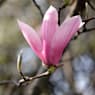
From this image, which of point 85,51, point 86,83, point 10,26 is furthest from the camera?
point 10,26

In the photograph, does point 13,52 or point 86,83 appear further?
point 13,52

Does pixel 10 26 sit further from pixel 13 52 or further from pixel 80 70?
pixel 80 70

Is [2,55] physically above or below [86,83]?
above

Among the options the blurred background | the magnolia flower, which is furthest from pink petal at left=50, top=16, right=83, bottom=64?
the blurred background

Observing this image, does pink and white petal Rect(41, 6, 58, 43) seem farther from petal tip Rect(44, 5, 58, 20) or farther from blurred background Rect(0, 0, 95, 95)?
blurred background Rect(0, 0, 95, 95)

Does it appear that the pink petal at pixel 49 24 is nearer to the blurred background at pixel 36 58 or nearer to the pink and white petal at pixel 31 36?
the pink and white petal at pixel 31 36

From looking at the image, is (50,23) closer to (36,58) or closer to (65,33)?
(65,33)

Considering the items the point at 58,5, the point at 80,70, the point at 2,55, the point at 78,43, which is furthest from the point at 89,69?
the point at 58,5
